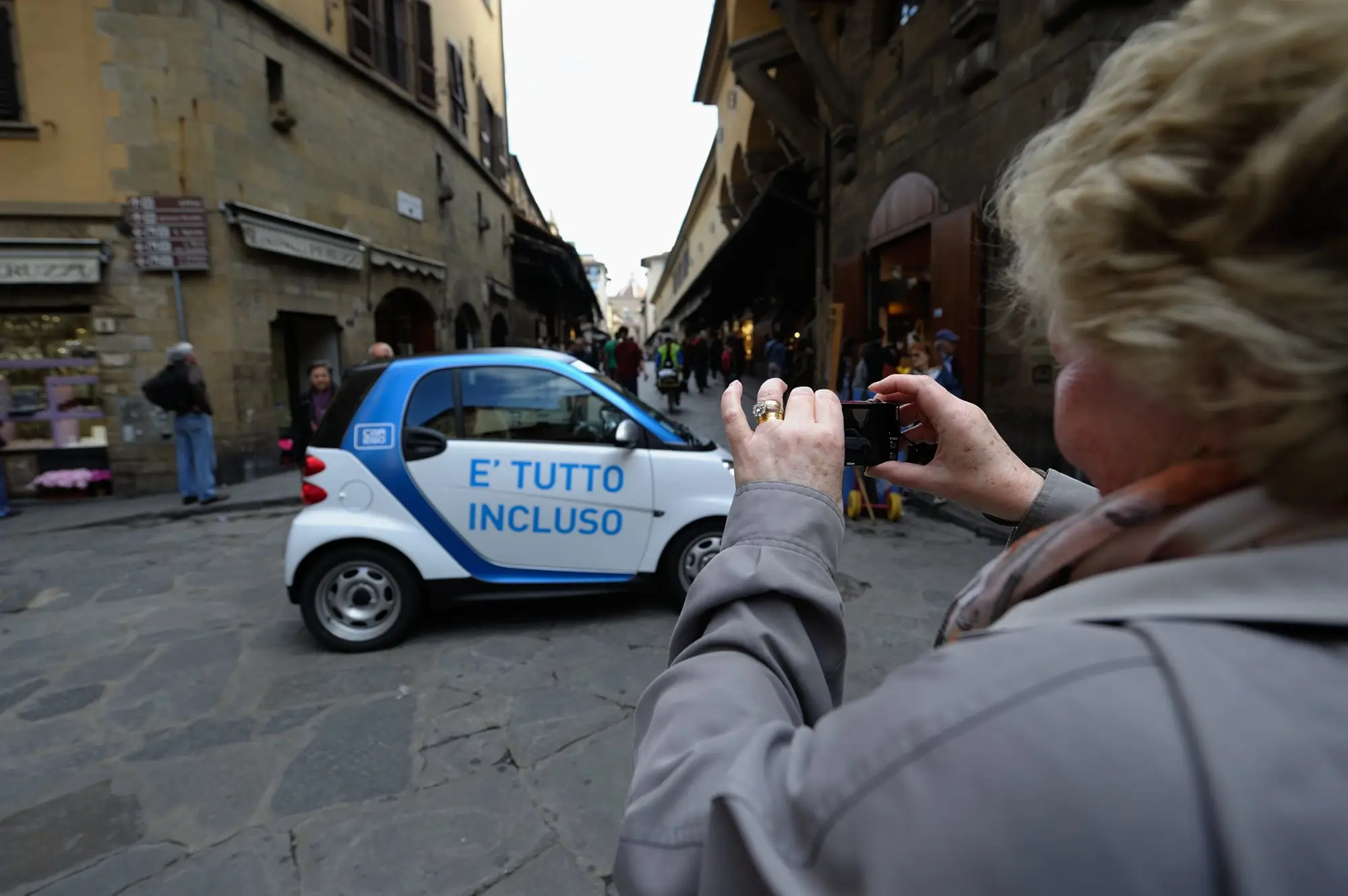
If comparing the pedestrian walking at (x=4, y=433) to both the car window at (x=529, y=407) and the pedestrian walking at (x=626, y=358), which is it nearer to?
the car window at (x=529, y=407)

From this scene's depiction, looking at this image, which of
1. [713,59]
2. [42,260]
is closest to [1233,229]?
[42,260]

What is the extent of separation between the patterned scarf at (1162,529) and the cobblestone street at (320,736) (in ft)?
6.66

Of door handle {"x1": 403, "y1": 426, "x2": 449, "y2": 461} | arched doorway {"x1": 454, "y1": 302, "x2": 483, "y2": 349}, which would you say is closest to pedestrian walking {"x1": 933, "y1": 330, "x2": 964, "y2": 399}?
door handle {"x1": 403, "y1": 426, "x2": 449, "y2": 461}

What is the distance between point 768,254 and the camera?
60.5 feet

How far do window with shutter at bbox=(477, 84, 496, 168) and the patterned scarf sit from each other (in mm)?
20263

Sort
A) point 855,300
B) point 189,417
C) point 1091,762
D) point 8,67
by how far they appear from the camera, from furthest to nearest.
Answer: point 855,300
point 8,67
point 189,417
point 1091,762

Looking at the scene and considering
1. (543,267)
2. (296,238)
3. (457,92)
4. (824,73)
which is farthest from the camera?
(543,267)

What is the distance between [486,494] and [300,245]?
331 inches

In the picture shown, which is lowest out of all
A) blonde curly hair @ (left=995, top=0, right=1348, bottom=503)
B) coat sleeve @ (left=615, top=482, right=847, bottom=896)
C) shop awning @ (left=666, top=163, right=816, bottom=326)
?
coat sleeve @ (left=615, top=482, right=847, bottom=896)

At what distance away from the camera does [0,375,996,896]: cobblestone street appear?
7.47 ft

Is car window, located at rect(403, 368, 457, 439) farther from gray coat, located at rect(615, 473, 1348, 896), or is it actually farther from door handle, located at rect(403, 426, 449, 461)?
gray coat, located at rect(615, 473, 1348, 896)

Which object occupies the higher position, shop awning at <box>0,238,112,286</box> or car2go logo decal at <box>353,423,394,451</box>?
shop awning at <box>0,238,112,286</box>

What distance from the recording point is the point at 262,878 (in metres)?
2.21

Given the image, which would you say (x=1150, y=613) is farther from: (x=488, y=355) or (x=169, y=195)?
(x=169, y=195)
